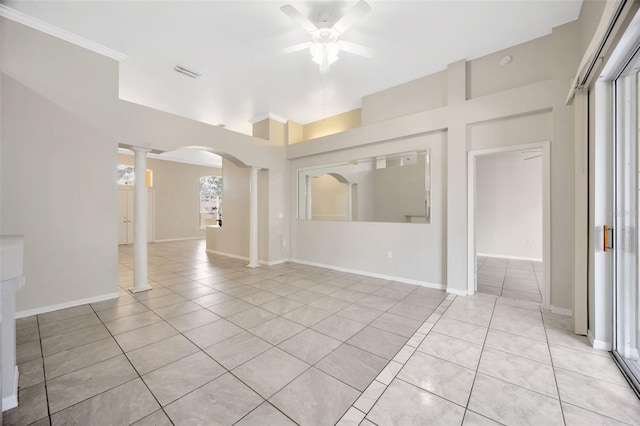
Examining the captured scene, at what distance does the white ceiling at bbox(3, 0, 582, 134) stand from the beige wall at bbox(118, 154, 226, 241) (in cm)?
577

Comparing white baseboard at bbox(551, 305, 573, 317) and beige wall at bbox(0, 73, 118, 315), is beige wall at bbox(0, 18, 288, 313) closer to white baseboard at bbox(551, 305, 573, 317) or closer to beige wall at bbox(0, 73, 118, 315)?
beige wall at bbox(0, 73, 118, 315)

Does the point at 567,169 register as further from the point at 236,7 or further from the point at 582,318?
the point at 236,7

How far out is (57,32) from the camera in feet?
10.1

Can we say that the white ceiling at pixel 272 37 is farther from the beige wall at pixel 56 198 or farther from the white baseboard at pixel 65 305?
the white baseboard at pixel 65 305

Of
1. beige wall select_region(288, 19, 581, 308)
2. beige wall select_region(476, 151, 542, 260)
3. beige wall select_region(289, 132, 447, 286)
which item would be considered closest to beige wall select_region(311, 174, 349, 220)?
beige wall select_region(289, 132, 447, 286)

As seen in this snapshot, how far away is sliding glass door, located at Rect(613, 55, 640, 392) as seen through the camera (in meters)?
2.01

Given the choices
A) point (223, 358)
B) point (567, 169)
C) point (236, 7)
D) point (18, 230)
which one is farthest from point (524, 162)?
point (18, 230)

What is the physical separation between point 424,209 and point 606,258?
7.06ft

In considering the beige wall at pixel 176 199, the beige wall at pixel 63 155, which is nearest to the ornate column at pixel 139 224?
the beige wall at pixel 63 155

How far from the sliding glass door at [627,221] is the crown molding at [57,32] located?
18.6ft

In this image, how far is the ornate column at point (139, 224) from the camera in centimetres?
388

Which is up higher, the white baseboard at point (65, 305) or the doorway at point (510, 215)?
the doorway at point (510, 215)

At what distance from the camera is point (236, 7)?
277 centimetres

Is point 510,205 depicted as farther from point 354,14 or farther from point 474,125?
point 354,14
